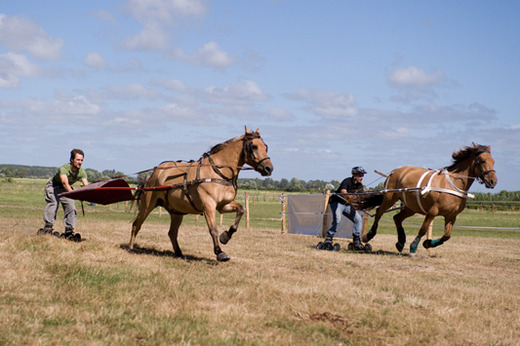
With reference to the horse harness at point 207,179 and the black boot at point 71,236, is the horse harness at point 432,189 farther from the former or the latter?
the black boot at point 71,236

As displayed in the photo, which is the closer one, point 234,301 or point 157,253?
point 234,301

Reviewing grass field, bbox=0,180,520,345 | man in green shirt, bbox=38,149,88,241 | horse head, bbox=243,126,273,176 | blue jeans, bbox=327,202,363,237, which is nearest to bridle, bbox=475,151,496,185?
grass field, bbox=0,180,520,345

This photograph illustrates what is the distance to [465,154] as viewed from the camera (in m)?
12.5

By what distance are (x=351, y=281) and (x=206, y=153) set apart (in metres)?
3.89

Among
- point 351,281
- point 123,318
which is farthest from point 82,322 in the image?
point 351,281

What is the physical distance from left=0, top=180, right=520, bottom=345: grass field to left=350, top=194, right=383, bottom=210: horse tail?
332cm

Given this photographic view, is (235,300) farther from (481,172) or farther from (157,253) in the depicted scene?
(481,172)

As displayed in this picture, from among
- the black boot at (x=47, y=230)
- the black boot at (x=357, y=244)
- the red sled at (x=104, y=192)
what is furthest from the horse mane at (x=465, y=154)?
the black boot at (x=47, y=230)

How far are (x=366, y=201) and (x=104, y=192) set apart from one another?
262 inches

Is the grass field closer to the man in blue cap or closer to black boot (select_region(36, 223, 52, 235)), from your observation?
black boot (select_region(36, 223, 52, 235))

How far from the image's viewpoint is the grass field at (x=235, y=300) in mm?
Result: 5168

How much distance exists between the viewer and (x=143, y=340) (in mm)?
4871

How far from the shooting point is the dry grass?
17.0 ft

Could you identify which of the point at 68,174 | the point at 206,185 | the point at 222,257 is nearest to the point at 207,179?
the point at 206,185
